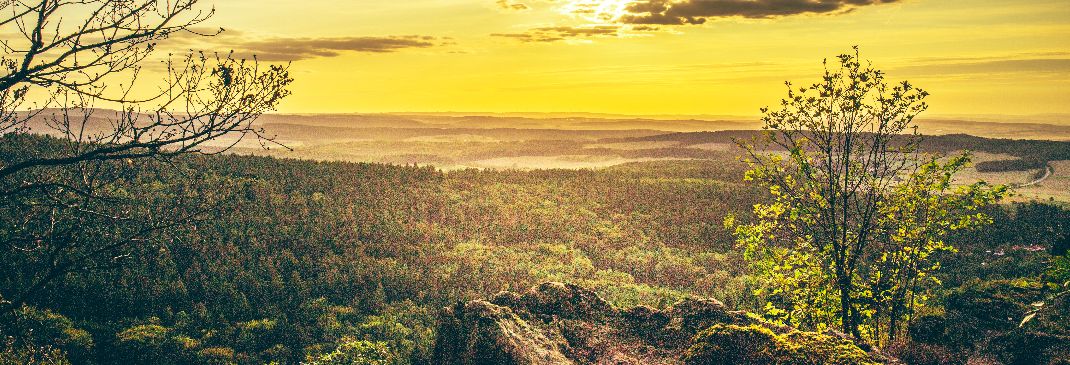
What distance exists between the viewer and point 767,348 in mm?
8156

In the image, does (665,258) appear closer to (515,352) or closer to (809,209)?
(809,209)

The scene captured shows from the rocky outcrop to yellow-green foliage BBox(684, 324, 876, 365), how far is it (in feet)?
0.05

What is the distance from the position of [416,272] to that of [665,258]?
22.9 m

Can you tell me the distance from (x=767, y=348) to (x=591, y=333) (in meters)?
3.15

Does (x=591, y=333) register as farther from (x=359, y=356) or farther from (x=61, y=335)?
(x=61, y=335)

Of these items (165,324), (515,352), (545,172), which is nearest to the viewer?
(515,352)

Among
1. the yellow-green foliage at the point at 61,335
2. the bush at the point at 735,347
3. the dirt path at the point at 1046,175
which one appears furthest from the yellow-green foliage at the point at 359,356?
the dirt path at the point at 1046,175

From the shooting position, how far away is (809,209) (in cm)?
1622

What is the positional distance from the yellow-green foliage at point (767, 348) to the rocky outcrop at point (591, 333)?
0.01 metres

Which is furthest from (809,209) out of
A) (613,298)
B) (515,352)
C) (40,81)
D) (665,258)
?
(665,258)

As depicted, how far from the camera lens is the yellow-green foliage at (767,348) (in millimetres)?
7746

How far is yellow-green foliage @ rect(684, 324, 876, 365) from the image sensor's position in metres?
7.75

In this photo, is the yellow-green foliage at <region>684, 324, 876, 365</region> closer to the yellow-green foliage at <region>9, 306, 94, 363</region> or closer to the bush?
the bush

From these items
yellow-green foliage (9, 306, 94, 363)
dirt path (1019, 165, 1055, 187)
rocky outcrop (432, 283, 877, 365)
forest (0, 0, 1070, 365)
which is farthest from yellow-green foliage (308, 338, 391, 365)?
dirt path (1019, 165, 1055, 187)
